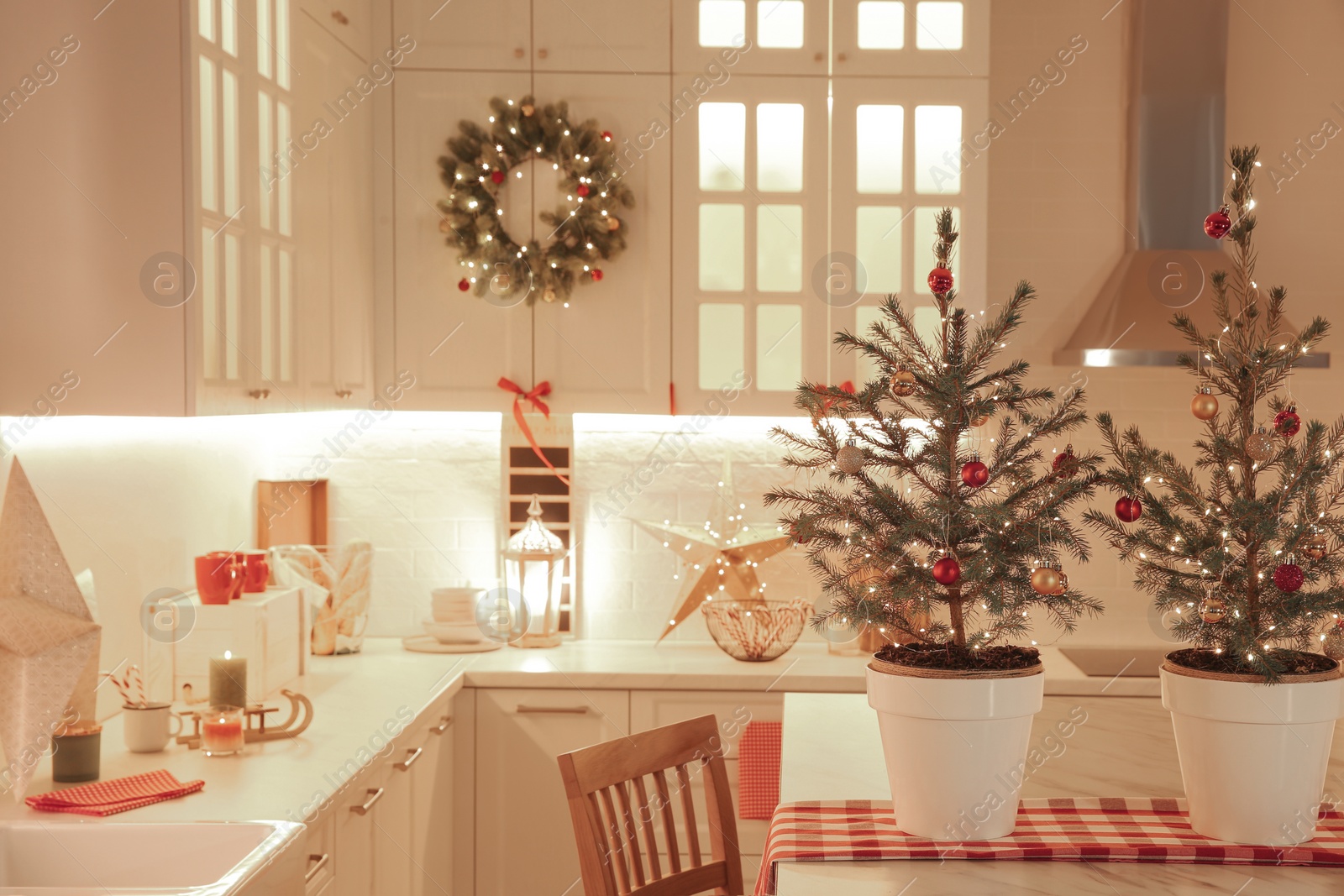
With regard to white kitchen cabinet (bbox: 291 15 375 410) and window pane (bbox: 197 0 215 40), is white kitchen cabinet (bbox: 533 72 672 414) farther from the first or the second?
window pane (bbox: 197 0 215 40)

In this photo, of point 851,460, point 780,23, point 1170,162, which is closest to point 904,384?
point 851,460

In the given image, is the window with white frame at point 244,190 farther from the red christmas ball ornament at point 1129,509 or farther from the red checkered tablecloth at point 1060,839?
the red christmas ball ornament at point 1129,509

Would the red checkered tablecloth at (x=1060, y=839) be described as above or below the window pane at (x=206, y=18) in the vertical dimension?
below

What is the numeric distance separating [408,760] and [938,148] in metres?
2.03

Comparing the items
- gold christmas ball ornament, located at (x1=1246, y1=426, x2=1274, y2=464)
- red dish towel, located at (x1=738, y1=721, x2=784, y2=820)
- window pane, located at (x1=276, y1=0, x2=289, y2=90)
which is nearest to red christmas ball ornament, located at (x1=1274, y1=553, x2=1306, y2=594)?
gold christmas ball ornament, located at (x1=1246, y1=426, x2=1274, y2=464)

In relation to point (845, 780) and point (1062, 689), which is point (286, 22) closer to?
point (845, 780)

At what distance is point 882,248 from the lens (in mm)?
3141

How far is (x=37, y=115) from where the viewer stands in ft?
6.59

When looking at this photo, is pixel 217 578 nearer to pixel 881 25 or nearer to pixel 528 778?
pixel 528 778

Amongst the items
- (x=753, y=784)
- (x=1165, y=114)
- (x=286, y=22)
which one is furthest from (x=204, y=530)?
(x=1165, y=114)

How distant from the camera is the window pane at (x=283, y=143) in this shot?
2559mm

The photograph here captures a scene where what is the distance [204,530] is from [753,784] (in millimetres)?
1496

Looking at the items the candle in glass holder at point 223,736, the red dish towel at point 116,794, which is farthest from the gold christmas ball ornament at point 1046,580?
the candle in glass holder at point 223,736

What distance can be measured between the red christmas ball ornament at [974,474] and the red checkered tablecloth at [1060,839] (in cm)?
38
